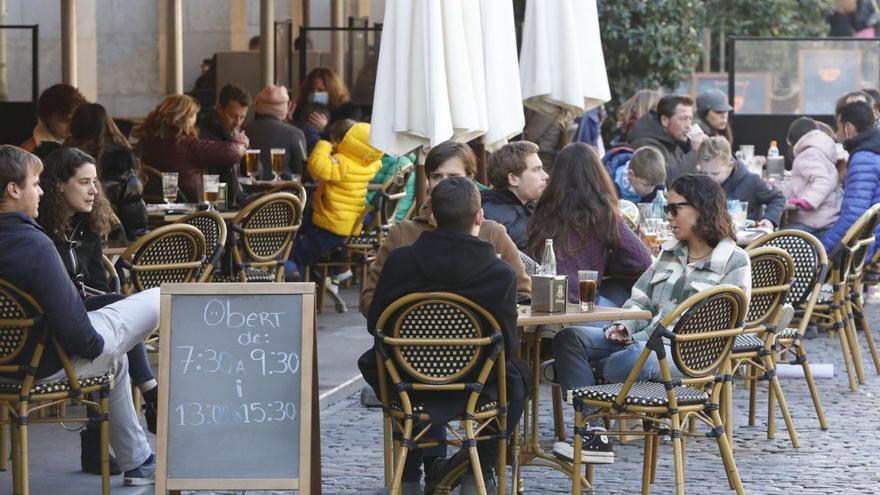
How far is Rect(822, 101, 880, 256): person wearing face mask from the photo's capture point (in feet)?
34.8

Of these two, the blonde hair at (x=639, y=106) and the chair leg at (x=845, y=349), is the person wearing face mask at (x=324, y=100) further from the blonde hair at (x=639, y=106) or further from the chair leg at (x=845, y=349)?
the chair leg at (x=845, y=349)

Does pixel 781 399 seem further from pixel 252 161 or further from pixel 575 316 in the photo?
pixel 252 161

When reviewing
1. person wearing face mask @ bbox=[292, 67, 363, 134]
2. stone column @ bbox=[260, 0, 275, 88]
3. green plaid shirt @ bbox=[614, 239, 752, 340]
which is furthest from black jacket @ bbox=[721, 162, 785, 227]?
stone column @ bbox=[260, 0, 275, 88]

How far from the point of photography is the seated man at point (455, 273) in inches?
228

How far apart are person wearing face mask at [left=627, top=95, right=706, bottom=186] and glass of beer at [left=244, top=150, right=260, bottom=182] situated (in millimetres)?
2748

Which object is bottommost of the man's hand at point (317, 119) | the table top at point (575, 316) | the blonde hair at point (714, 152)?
the table top at point (575, 316)

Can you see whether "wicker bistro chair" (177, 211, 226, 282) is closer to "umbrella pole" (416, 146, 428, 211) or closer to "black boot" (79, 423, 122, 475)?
"umbrella pole" (416, 146, 428, 211)

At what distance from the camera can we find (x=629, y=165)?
10.1 m

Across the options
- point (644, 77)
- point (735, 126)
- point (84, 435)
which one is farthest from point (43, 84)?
point (84, 435)

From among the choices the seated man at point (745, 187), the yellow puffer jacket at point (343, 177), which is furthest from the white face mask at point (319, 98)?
the seated man at point (745, 187)

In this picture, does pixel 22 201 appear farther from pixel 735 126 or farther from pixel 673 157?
pixel 735 126

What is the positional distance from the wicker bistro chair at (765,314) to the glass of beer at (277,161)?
496 centimetres

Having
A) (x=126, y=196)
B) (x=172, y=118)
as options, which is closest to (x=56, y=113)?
(x=172, y=118)

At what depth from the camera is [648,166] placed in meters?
9.87
